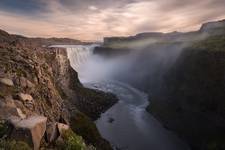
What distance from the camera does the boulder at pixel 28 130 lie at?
15086mm

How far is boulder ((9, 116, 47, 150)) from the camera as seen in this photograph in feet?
49.5

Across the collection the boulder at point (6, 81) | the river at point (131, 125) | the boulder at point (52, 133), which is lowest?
the river at point (131, 125)

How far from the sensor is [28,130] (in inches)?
601

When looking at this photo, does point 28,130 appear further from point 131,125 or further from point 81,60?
point 81,60

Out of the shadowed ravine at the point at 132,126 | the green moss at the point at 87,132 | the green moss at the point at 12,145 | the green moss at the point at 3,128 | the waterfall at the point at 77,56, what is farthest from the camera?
the waterfall at the point at 77,56

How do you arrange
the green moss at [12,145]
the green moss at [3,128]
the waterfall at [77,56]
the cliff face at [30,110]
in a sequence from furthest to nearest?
the waterfall at [77,56] < the cliff face at [30,110] < the green moss at [3,128] < the green moss at [12,145]

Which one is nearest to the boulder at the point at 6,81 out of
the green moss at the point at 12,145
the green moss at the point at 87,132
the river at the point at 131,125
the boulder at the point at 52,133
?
the boulder at the point at 52,133

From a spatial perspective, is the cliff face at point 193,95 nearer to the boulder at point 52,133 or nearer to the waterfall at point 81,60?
the boulder at point 52,133

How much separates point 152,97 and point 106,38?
125761 mm

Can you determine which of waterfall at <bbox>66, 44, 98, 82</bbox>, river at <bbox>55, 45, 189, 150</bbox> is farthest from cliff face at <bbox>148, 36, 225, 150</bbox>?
waterfall at <bbox>66, 44, 98, 82</bbox>

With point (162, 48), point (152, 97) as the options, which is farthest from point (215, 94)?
point (162, 48)

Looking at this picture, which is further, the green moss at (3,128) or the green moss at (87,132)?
the green moss at (87,132)

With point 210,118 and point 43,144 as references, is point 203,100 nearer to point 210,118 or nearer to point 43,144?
point 210,118

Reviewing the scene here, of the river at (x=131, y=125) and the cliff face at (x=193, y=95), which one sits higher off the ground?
the cliff face at (x=193, y=95)
